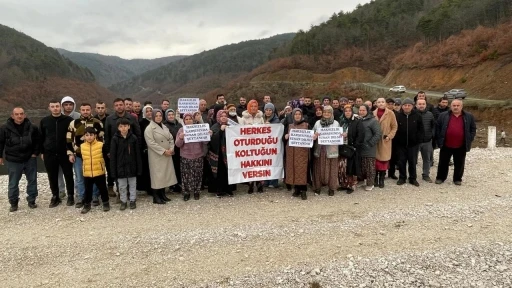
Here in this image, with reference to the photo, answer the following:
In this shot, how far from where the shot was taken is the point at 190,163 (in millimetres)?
7773

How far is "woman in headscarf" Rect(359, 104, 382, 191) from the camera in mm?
7956

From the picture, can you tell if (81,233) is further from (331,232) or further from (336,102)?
(336,102)

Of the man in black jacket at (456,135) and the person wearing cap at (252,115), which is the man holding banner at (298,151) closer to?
the person wearing cap at (252,115)

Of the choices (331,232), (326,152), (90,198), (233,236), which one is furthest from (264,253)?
(90,198)

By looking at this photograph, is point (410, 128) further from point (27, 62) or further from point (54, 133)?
point (27, 62)

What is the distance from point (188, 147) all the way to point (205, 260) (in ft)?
10.3

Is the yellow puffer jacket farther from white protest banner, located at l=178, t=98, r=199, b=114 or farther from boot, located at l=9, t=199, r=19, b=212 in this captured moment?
white protest banner, located at l=178, t=98, r=199, b=114

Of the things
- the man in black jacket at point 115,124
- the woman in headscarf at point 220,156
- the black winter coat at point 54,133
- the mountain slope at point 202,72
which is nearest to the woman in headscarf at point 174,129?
the man in black jacket at point 115,124

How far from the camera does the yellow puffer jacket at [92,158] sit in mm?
6957

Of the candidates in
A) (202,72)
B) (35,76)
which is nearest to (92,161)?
(35,76)

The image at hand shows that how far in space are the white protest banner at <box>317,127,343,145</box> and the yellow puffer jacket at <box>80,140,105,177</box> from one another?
4.70 meters

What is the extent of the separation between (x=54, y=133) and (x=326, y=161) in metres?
5.99

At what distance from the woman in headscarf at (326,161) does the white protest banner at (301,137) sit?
6.2 inches

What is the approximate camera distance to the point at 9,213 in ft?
24.2
